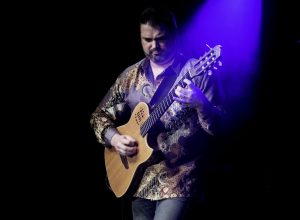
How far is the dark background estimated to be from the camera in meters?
2.49

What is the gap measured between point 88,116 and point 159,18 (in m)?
1.14

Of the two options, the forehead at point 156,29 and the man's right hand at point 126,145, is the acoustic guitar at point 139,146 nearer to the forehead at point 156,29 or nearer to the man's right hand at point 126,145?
the man's right hand at point 126,145

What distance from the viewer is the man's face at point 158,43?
220cm

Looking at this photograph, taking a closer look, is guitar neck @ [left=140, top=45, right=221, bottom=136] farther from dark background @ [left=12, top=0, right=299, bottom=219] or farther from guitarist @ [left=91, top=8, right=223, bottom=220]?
dark background @ [left=12, top=0, right=299, bottom=219]

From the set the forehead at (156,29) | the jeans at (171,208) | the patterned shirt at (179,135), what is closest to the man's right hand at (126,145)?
the patterned shirt at (179,135)

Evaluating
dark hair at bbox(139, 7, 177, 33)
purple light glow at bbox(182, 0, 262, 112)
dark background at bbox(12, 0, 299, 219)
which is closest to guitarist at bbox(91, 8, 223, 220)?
dark hair at bbox(139, 7, 177, 33)

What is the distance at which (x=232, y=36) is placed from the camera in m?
2.60

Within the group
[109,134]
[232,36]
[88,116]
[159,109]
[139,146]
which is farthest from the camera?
[88,116]

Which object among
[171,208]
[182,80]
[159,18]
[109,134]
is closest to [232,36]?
[159,18]

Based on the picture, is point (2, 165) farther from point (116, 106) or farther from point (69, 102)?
point (116, 106)

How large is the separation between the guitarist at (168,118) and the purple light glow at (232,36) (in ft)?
1.14

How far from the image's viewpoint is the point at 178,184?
2.08 m

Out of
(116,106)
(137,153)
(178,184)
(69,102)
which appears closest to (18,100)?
(69,102)

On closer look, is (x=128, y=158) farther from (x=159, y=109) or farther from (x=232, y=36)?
(x=232, y=36)
